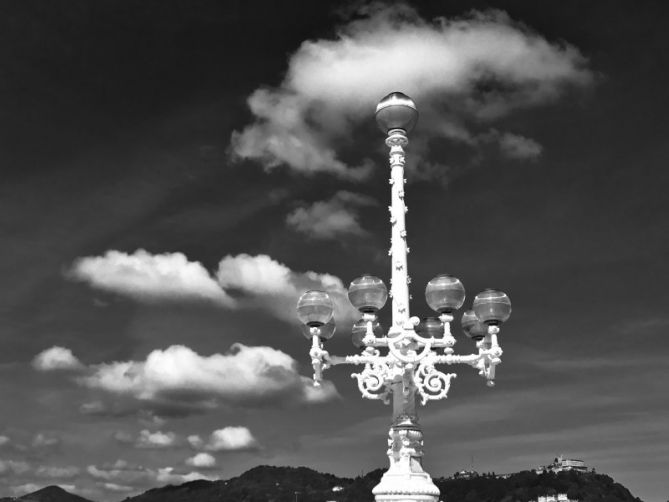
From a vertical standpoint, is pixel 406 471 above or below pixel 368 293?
below

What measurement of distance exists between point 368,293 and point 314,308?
0.74m

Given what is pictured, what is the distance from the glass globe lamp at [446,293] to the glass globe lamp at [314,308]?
134cm

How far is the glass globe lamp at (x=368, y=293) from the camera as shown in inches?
373

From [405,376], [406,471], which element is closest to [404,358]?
[405,376]

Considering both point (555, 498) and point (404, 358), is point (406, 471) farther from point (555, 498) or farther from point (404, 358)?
point (555, 498)

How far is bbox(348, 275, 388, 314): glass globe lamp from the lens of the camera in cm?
948

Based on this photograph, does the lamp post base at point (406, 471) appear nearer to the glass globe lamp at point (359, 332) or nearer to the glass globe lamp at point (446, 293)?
the glass globe lamp at point (446, 293)

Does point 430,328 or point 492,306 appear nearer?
point 492,306

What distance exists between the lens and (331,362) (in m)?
9.66

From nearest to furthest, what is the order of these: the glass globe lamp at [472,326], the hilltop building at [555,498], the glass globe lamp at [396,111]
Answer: the glass globe lamp at [396,111], the glass globe lamp at [472,326], the hilltop building at [555,498]

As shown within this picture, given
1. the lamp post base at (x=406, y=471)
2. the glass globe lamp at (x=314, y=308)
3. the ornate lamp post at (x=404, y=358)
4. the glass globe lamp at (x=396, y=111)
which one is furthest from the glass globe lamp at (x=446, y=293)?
the glass globe lamp at (x=396, y=111)

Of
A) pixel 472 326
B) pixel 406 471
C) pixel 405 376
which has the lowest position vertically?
pixel 406 471

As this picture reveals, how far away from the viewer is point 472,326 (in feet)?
36.6

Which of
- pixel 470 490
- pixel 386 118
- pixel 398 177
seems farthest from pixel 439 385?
pixel 470 490
